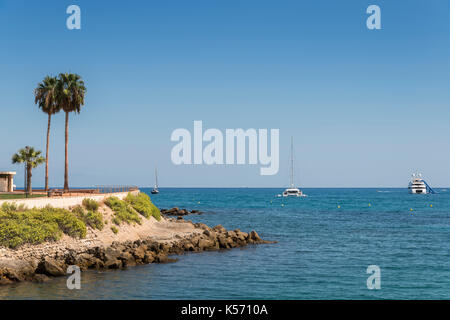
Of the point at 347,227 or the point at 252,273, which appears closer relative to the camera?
the point at 252,273

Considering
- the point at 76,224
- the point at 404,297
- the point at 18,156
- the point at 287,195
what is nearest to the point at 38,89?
the point at 18,156

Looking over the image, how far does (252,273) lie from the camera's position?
3409 cm

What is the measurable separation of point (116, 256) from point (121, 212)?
41.3ft

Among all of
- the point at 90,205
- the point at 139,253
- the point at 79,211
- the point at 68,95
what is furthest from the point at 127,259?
the point at 68,95

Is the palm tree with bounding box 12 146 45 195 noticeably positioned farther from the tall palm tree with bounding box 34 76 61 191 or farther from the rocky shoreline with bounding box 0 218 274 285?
the rocky shoreline with bounding box 0 218 274 285

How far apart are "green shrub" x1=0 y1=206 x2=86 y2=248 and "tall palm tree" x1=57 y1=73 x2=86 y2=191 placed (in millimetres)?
25254

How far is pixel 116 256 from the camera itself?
35688 mm

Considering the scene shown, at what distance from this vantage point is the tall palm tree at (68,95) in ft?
205

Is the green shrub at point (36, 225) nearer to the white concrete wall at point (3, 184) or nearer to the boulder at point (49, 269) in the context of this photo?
the boulder at point (49, 269)

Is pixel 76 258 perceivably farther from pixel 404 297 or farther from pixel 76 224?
pixel 404 297

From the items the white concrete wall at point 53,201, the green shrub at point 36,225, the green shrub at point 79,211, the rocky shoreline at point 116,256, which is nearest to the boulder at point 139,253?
the rocky shoreline at point 116,256

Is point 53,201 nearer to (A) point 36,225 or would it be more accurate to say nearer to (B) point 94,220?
(B) point 94,220
